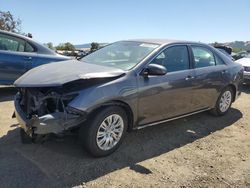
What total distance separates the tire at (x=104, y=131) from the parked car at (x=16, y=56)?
12.4 feet

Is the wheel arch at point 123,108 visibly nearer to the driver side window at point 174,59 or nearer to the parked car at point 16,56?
the driver side window at point 174,59

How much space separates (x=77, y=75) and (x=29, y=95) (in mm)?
716

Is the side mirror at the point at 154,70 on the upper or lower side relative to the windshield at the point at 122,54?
lower

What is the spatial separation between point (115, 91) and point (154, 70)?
0.72 m

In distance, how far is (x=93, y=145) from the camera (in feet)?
Result: 13.0

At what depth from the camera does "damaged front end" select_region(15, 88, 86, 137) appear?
142 inches

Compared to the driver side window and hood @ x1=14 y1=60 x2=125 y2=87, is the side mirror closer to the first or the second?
the driver side window

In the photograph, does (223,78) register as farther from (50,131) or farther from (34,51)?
(34,51)

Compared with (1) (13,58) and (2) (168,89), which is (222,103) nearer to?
(2) (168,89)

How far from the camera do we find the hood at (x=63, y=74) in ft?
12.6

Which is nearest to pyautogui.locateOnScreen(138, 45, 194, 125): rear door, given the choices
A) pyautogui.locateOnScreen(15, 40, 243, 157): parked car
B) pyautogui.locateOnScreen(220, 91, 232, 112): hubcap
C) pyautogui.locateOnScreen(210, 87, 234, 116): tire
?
pyautogui.locateOnScreen(15, 40, 243, 157): parked car

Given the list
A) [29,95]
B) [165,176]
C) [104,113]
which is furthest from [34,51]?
[165,176]

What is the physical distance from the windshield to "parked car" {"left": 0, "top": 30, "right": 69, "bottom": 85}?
7.70 feet

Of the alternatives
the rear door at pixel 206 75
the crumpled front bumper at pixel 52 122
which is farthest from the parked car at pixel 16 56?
the rear door at pixel 206 75
